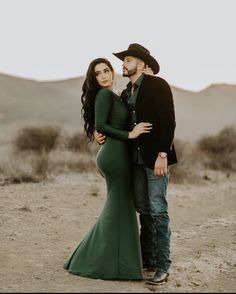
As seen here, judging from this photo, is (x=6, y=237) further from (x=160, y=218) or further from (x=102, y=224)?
(x=160, y=218)

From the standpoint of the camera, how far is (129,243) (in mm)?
5973

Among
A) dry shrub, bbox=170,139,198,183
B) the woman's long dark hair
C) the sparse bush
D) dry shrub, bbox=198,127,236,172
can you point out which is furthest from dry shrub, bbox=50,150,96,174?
the woman's long dark hair

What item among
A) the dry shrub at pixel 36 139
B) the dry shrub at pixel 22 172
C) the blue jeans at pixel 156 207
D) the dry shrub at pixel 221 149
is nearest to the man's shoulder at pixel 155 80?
the blue jeans at pixel 156 207

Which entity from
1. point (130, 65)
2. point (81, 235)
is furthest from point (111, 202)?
point (81, 235)

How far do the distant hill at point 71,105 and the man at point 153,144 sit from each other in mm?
39548

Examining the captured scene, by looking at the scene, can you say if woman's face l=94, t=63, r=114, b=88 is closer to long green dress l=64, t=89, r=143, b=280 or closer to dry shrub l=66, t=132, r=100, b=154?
long green dress l=64, t=89, r=143, b=280

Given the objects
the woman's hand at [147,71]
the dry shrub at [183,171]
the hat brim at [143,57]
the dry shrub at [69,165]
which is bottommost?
the dry shrub at [183,171]

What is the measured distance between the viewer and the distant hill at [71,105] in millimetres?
62838

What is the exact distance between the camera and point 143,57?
5.82 metres

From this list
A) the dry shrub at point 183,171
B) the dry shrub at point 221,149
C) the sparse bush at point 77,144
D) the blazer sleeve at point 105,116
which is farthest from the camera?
the sparse bush at point 77,144

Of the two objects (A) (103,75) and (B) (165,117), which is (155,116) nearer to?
(B) (165,117)

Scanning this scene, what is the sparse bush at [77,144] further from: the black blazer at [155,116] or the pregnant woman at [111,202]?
the black blazer at [155,116]

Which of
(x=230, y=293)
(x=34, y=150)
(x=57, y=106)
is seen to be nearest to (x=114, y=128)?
(x=230, y=293)

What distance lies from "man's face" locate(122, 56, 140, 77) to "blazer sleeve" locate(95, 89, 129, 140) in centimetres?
27
